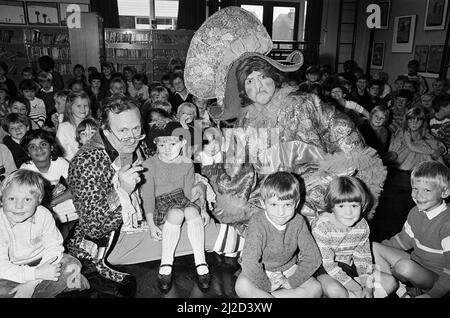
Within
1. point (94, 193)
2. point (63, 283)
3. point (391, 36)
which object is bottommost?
point (63, 283)

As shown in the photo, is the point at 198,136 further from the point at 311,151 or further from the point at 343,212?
the point at 343,212

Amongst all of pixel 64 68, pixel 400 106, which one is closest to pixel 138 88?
pixel 64 68

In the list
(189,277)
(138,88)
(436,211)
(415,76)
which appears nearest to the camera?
(436,211)

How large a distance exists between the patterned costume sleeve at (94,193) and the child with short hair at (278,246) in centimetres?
74

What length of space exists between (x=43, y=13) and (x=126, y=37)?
1860 mm

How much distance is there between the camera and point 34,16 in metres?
8.30

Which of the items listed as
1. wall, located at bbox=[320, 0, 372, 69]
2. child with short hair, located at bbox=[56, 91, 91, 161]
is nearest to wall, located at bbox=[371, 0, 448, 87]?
wall, located at bbox=[320, 0, 372, 69]

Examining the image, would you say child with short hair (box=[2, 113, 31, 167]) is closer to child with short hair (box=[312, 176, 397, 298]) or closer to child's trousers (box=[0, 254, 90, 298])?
child's trousers (box=[0, 254, 90, 298])

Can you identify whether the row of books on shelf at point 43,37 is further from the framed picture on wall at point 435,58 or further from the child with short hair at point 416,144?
the framed picture on wall at point 435,58

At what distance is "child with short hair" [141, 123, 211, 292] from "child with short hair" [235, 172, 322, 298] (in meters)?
0.41

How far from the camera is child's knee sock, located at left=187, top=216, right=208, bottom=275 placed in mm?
2182

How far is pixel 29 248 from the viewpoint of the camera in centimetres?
189

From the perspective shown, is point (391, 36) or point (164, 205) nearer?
point (164, 205)

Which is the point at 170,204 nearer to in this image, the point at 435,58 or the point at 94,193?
the point at 94,193
